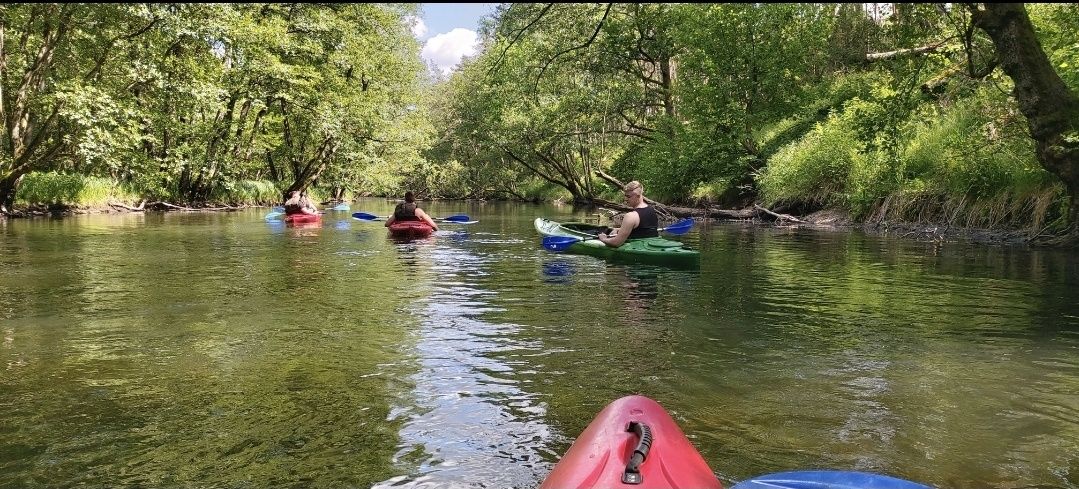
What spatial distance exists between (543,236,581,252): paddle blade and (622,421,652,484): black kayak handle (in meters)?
9.61

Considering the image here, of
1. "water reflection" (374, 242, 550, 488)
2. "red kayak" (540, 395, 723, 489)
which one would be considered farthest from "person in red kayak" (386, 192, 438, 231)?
"red kayak" (540, 395, 723, 489)

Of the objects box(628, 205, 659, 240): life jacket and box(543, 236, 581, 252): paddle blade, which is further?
box(543, 236, 581, 252): paddle blade

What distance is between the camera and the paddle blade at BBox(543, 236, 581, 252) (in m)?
12.3

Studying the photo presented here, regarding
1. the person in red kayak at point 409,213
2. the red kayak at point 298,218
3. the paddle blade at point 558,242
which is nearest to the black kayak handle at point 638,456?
the paddle blade at point 558,242

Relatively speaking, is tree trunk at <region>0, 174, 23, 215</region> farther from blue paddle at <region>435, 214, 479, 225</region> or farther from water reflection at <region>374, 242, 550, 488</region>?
water reflection at <region>374, 242, 550, 488</region>

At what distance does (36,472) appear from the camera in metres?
2.97

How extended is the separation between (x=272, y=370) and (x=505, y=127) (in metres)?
30.9

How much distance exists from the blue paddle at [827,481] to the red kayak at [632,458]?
0.19 m

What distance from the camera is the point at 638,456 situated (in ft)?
7.68

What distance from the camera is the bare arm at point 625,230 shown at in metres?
10.4

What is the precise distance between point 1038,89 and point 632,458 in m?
9.16

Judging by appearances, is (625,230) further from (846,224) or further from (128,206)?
(128,206)

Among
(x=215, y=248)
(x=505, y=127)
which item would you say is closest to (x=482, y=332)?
(x=215, y=248)

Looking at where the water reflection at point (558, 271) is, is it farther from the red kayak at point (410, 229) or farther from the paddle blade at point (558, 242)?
the red kayak at point (410, 229)
